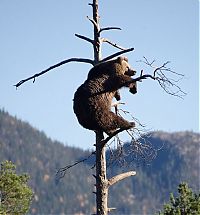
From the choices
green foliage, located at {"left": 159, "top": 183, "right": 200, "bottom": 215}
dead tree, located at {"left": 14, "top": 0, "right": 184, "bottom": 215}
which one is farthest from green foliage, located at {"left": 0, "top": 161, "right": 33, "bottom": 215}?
dead tree, located at {"left": 14, "top": 0, "right": 184, "bottom": 215}

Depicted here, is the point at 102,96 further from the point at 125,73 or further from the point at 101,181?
the point at 101,181

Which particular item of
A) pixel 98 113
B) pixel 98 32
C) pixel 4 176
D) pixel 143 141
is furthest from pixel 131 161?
pixel 4 176

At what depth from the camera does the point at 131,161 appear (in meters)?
9.17

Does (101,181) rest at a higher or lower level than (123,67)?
lower

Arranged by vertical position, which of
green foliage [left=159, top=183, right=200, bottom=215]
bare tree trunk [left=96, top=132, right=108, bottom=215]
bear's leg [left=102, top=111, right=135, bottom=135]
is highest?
bear's leg [left=102, top=111, right=135, bottom=135]

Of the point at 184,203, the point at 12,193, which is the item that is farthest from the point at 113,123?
the point at 12,193

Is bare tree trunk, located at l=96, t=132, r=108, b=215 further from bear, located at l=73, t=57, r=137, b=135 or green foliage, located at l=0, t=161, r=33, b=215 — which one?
green foliage, located at l=0, t=161, r=33, b=215

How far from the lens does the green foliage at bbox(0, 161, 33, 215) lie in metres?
21.3

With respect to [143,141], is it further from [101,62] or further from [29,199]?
[29,199]

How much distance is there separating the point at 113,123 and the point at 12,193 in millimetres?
12997

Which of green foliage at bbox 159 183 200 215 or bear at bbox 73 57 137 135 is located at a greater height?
bear at bbox 73 57 137 135

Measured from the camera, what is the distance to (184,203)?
1688 centimetres

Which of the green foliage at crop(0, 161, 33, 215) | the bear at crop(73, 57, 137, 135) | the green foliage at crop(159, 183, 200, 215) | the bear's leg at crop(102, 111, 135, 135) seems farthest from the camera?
the green foliage at crop(0, 161, 33, 215)

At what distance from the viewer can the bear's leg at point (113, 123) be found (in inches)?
348
